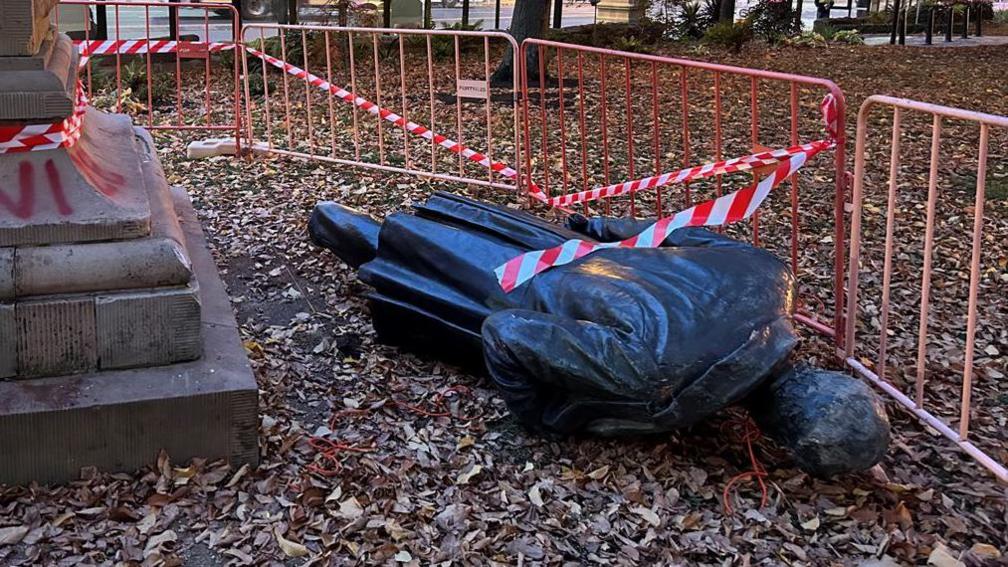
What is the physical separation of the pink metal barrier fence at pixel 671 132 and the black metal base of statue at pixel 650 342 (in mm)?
1097

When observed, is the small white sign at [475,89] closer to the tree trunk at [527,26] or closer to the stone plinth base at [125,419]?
the stone plinth base at [125,419]

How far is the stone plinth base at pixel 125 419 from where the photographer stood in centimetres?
336

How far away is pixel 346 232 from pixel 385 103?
7.37 m

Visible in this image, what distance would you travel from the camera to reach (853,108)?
1158cm

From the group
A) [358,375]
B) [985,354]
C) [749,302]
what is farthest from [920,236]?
[358,375]

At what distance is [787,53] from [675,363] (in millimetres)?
15433

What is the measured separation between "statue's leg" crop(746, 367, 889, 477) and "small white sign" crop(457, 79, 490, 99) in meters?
4.56

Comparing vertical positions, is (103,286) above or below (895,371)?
above

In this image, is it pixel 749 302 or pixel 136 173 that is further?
pixel 136 173

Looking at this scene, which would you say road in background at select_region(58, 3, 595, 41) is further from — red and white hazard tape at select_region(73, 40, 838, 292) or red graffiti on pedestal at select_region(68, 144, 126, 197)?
red and white hazard tape at select_region(73, 40, 838, 292)

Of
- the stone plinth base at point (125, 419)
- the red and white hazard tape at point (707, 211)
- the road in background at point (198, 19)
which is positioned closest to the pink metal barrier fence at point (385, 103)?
the road in background at point (198, 19)

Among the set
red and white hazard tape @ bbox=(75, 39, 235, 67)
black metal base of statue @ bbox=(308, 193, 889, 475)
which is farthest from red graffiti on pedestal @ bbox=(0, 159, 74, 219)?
red and white hazard tape @ bbox=(75, 39, 235, 67)

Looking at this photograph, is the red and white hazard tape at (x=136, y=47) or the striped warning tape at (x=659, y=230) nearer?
the striped warning tape at (x=659, y=230)

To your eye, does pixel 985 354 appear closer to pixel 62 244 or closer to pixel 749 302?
pixel 749 302
